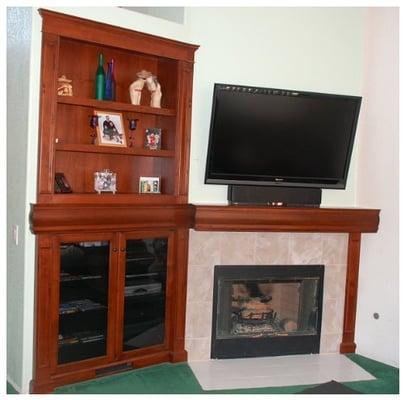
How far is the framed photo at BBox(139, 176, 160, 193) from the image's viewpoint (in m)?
3.30

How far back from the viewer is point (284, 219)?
129 inches

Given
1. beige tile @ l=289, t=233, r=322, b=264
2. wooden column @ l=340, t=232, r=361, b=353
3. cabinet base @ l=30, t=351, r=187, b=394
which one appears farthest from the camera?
wooden column @ l=340, t=232, r=361, b=353

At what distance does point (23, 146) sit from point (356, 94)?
2456 mm

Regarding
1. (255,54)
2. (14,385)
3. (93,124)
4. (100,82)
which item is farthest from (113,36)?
(14,385)

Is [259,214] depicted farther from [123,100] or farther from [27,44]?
[27,44]

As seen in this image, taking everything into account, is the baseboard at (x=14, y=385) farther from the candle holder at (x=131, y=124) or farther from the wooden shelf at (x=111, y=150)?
the candle holder at (x=131, y=124)

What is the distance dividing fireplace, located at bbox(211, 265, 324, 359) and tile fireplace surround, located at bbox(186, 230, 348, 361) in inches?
1.8

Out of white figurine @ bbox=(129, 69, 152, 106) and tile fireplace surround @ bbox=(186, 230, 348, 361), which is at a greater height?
white figurine @ bbox=(129, 69, 152, 106)

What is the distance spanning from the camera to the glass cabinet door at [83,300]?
2893mm

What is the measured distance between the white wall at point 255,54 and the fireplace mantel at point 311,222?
15cm

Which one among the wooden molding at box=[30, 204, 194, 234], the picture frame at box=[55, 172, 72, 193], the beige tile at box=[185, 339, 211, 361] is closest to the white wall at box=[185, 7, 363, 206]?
the wooden molding at box=[30, 204, 194, 234]

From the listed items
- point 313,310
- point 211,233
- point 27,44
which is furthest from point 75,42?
point 313,310

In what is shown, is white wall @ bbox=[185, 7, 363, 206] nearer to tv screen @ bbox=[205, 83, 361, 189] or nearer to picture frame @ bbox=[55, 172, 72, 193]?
tv screen @ bbox=[205, 83, 361, 189]

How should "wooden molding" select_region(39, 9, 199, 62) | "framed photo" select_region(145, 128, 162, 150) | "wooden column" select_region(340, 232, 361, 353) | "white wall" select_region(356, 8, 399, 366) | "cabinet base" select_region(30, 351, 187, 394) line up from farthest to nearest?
"wooden column" select_region(340, 232, 361, 353) < "white wall" select_region(356, 8, 399, 366) < "framed photo" select_region(145, 128, 162, 150) < "cabinet base" select_region(30, 351, 187, 394) < "wooden molding" select_region(39, 9, 199, 62)
